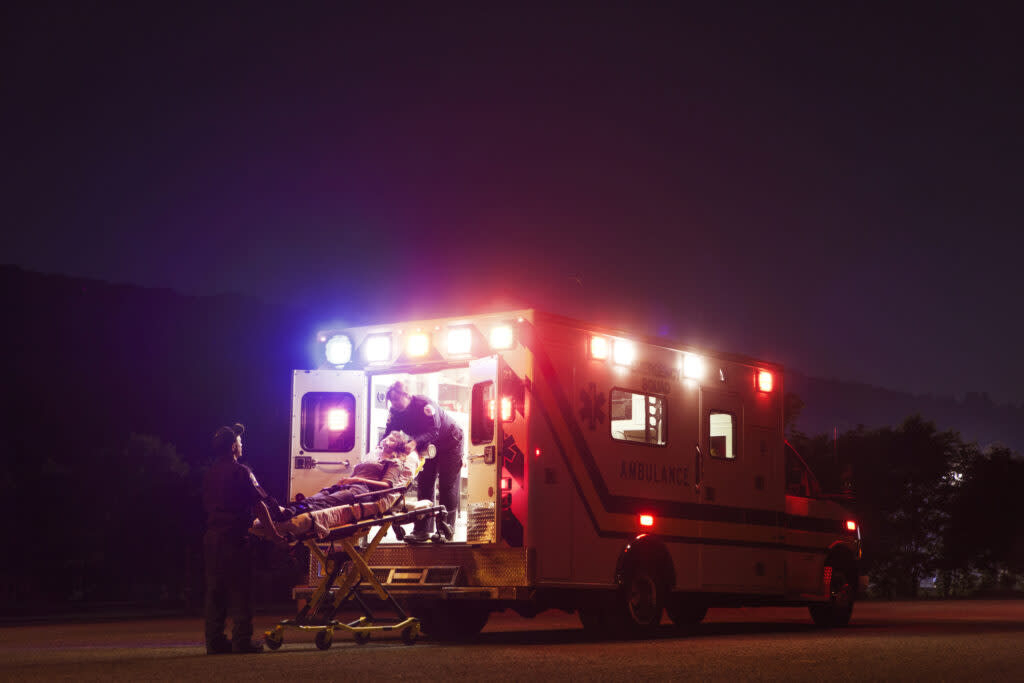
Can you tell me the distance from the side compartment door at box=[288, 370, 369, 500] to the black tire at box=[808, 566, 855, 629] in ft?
21.8

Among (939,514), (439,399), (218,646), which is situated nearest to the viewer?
(218,646)

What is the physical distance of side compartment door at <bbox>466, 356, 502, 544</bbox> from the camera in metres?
12.1

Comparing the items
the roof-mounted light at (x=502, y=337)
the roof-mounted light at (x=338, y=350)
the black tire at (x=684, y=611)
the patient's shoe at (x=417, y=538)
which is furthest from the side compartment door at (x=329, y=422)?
the black tire at (x=684, y=611)

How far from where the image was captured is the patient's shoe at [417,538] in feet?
41.9

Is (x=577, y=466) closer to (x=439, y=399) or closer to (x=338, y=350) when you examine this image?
(x=439, y=399)

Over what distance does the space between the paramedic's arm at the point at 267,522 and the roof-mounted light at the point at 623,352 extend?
4006mm

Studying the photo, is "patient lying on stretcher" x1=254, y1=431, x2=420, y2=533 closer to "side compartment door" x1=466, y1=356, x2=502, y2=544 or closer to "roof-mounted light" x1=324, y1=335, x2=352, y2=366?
"side compartment door" x1=466, y1=356, x2=502, y2=544

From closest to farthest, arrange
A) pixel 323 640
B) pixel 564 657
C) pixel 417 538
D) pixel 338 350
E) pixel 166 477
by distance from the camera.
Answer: pixel 564 657
pixel 323 640
pixel 417 538
pixel 338 350
pixel 166 477

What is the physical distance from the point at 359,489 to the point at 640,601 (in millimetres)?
3284

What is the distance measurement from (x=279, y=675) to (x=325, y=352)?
16.0ft

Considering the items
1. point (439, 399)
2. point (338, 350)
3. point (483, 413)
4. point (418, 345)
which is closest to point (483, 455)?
point (483, 413)

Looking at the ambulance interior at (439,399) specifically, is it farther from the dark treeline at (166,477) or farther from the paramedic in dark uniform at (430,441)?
the dark treeline at (166,477)

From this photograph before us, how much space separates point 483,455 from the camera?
1231cm

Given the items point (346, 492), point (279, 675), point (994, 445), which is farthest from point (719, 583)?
point (994, 445)
